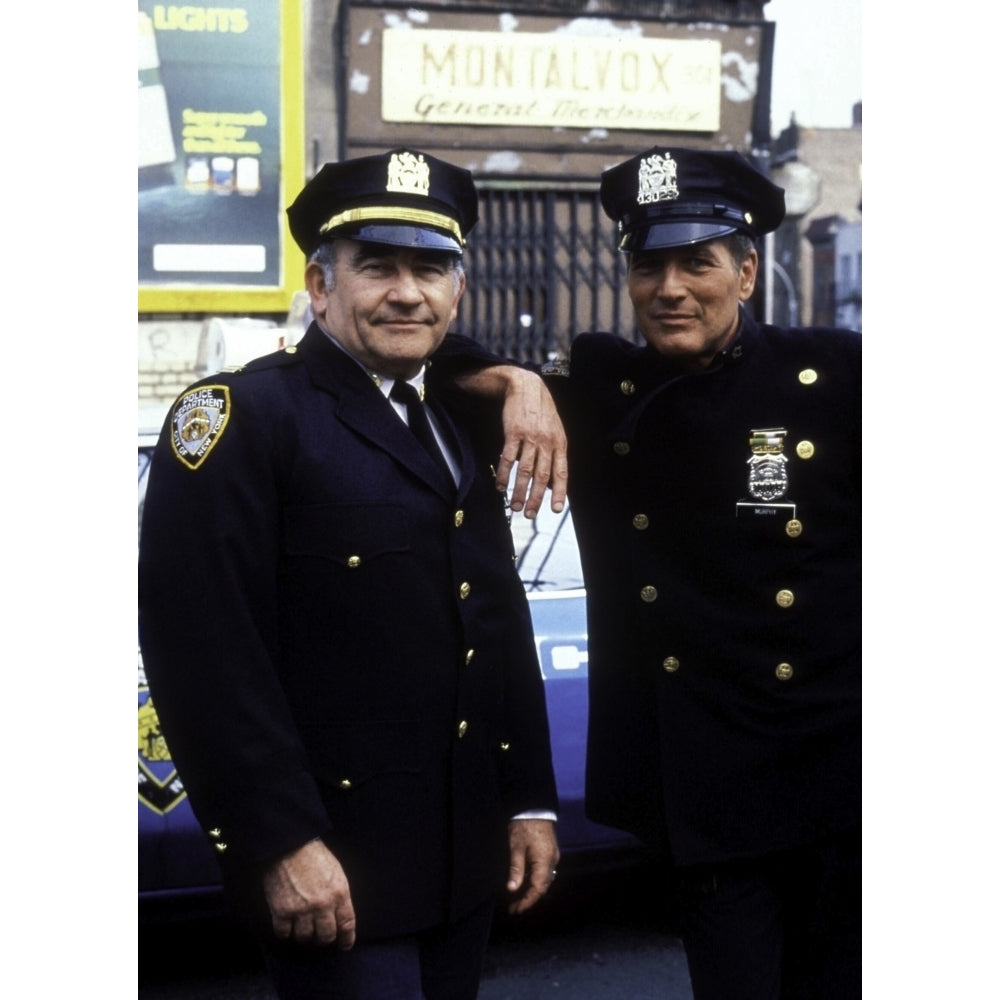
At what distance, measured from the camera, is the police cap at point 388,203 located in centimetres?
232

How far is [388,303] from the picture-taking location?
2277mm

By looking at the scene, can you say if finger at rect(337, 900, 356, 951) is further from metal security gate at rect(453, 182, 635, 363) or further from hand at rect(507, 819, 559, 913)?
metal security gate at rect(453, 182, 635, 363)

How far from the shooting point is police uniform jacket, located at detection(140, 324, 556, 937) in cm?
202

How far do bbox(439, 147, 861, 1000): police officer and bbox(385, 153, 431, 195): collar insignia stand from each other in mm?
359

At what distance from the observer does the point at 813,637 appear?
8.07 ft

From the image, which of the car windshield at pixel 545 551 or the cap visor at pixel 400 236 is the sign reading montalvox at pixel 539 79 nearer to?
the car windshield at pixel 545 551

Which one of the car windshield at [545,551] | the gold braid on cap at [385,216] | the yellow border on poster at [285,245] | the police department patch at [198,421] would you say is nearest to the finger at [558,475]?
the gold braid on cap at [385,216]

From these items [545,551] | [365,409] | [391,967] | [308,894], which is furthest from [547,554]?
[308,894]

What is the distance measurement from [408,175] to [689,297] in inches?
24.0

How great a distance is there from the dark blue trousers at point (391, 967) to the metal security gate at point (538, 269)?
7567 mm

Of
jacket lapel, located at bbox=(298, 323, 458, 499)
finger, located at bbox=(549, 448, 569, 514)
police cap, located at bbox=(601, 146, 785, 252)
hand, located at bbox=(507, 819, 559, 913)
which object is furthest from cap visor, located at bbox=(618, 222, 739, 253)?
hand, located at bbox=(507, 819, 559, 913)

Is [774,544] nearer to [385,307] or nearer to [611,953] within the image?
[385,307]
